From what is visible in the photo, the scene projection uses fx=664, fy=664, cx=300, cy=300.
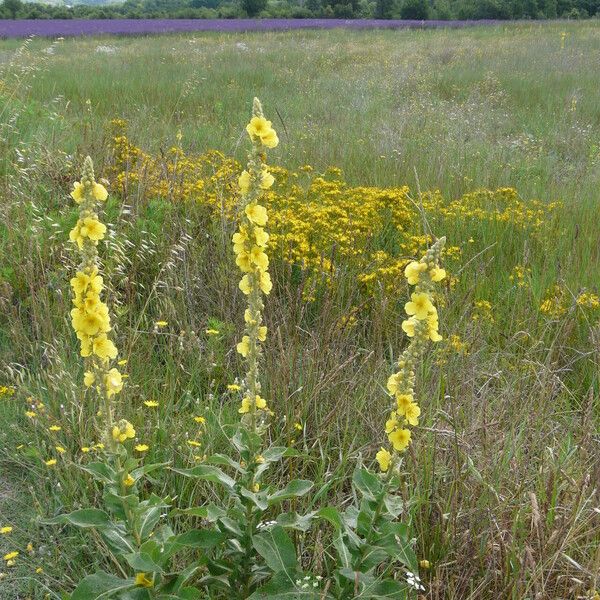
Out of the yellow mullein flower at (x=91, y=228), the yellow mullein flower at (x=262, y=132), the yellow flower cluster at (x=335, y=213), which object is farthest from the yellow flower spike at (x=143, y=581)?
the yellow flower cluster at (x=335, y=213)

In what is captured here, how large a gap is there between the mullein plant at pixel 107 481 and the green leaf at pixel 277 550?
16 cm

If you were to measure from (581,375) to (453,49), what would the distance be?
11815 millimetres

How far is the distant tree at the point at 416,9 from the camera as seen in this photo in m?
33.6

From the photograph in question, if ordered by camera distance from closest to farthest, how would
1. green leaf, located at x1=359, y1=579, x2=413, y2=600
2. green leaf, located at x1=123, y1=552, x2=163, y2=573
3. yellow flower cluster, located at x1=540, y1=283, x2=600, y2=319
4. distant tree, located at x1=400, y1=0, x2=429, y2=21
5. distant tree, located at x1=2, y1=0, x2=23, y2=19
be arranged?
green leaf, located at x1=123, y1=552, x2=163, y2=573 → green leaf, located at x1=359, y1=579, x2=413, y2=600 → yellow flower cluster, located at x1=540, y1=283, x2=600, y2=319 → distant tree, located at x1=2, y1=0, x2=23, y2=19 → distant tree, located at x1=400, y1=0, x2=429, y2=21

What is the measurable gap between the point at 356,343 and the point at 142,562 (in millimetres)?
1815

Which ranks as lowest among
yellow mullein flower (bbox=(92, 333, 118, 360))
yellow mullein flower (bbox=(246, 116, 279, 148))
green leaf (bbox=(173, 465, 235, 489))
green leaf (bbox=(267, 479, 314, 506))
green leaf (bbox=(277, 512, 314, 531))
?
green leaf (bbox=(277, 512, 314, 531))

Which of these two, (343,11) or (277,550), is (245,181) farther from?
(343,11)

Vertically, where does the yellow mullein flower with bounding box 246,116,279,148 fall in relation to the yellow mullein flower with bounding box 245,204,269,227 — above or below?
above

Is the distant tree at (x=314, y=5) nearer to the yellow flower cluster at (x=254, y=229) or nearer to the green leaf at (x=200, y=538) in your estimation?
the yellow flower cluster at (x=254, y=229)

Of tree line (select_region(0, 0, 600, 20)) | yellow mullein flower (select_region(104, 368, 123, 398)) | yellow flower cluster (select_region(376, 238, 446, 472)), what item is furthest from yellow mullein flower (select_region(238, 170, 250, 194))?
tree line (select_region(0, 0, 600, 20))

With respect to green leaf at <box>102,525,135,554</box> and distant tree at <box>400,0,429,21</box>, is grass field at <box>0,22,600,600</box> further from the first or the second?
distant tree at <box>400,0,429,21</box>

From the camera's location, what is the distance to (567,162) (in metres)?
5.99

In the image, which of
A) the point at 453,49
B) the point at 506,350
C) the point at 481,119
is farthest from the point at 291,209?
the point at 453,49

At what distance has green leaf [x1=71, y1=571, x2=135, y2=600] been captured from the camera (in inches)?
54.5
